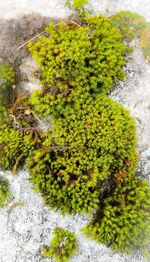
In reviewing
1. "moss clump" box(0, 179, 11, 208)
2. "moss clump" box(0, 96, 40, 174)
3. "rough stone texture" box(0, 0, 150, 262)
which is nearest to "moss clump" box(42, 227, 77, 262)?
"rough stone texture" box(0, 0, 150, 262)

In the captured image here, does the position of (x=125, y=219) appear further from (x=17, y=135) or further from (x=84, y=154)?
(x=17, y=135)

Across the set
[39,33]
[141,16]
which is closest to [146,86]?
[141,16]

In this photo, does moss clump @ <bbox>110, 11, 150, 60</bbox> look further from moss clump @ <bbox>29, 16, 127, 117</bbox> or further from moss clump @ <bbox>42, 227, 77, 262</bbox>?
moss clump @ <bbox>42, 227, 77, 262</bbox>

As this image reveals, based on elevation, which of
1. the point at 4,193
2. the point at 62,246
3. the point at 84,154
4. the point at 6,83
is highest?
the point at 6,83

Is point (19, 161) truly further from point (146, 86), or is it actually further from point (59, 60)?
point (146, 86)

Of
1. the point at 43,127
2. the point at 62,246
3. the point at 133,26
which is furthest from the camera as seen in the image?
the point at 43,127

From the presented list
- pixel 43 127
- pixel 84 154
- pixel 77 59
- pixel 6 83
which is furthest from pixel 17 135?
pixel 77 59

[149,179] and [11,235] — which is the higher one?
[149,179]
